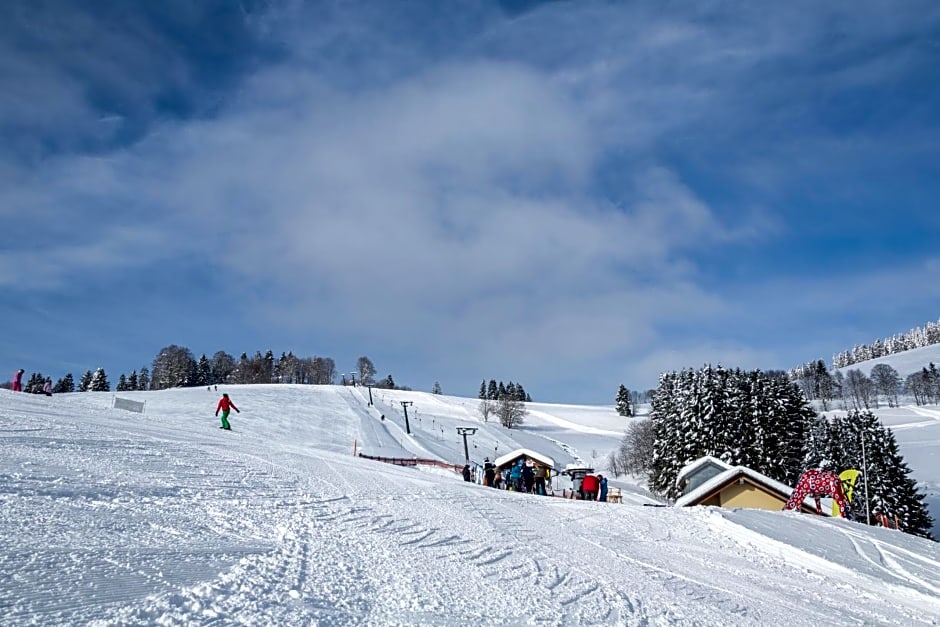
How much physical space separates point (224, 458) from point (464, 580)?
29.2 ft

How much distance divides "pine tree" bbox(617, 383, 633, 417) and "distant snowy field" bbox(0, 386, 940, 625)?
124659mm

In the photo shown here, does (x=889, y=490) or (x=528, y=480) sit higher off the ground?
(x=528, y=480)

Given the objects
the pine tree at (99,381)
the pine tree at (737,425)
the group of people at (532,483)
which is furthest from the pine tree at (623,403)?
the group of people at (532,483)

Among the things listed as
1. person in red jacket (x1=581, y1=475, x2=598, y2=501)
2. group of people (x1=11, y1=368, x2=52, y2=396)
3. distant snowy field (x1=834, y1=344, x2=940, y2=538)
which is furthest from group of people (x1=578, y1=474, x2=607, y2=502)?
distant snowy field (x1=834, y1=344, x2=940, y2=538)

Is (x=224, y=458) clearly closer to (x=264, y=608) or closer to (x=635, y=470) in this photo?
(x=264, y=608)

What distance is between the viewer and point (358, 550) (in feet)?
26.4

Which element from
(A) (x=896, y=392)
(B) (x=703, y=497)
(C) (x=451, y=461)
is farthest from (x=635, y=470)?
(A) (x=896, y=392)

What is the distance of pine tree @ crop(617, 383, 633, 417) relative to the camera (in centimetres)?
14150

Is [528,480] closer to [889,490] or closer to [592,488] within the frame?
[592,488]

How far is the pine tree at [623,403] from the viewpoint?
141500 millimetres

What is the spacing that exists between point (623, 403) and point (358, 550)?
141 metres

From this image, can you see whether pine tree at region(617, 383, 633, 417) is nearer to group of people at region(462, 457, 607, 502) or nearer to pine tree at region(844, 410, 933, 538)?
pine tree at region(844, 410, 933, 538)

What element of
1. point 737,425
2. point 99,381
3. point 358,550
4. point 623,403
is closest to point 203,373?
point 99,381

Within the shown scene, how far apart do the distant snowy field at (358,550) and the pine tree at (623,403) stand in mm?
124659
